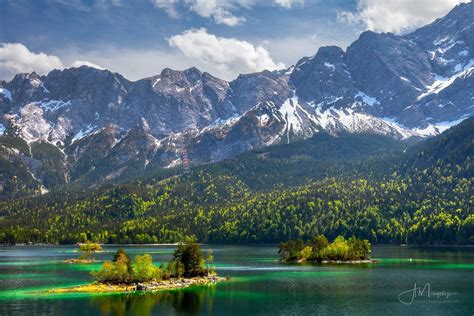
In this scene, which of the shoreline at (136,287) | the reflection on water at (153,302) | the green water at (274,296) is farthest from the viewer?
the shoreline at (136,287)

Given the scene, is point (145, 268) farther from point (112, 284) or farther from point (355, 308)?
point (355, 308)

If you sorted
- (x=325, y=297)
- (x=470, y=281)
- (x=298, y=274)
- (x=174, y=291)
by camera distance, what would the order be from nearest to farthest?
1. (x=325, y=297)
2. (x=174, y=291)
3. (x=470, y=281)
4. (x=298, y=274)

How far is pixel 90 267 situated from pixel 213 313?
100 metres

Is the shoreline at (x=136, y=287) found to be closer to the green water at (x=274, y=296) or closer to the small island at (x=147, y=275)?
the small island at (x=147, y=275)

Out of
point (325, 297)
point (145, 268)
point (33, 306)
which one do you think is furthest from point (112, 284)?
point (325, 297)

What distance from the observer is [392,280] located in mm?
155375

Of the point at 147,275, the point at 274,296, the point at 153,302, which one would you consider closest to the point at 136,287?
the point at 147,275

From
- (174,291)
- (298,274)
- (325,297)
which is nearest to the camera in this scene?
(325,297)

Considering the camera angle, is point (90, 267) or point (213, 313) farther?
point (90, 267)

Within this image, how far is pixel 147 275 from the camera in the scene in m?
146

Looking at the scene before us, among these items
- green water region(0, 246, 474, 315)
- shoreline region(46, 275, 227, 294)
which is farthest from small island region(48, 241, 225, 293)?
green water region(0, 246, 474, 315)

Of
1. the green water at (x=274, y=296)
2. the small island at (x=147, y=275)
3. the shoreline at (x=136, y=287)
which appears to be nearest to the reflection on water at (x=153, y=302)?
the green water at (x=274, y=296)

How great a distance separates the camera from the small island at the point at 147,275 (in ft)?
461

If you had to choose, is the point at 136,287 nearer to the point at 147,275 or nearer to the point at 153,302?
the point at 147,275
